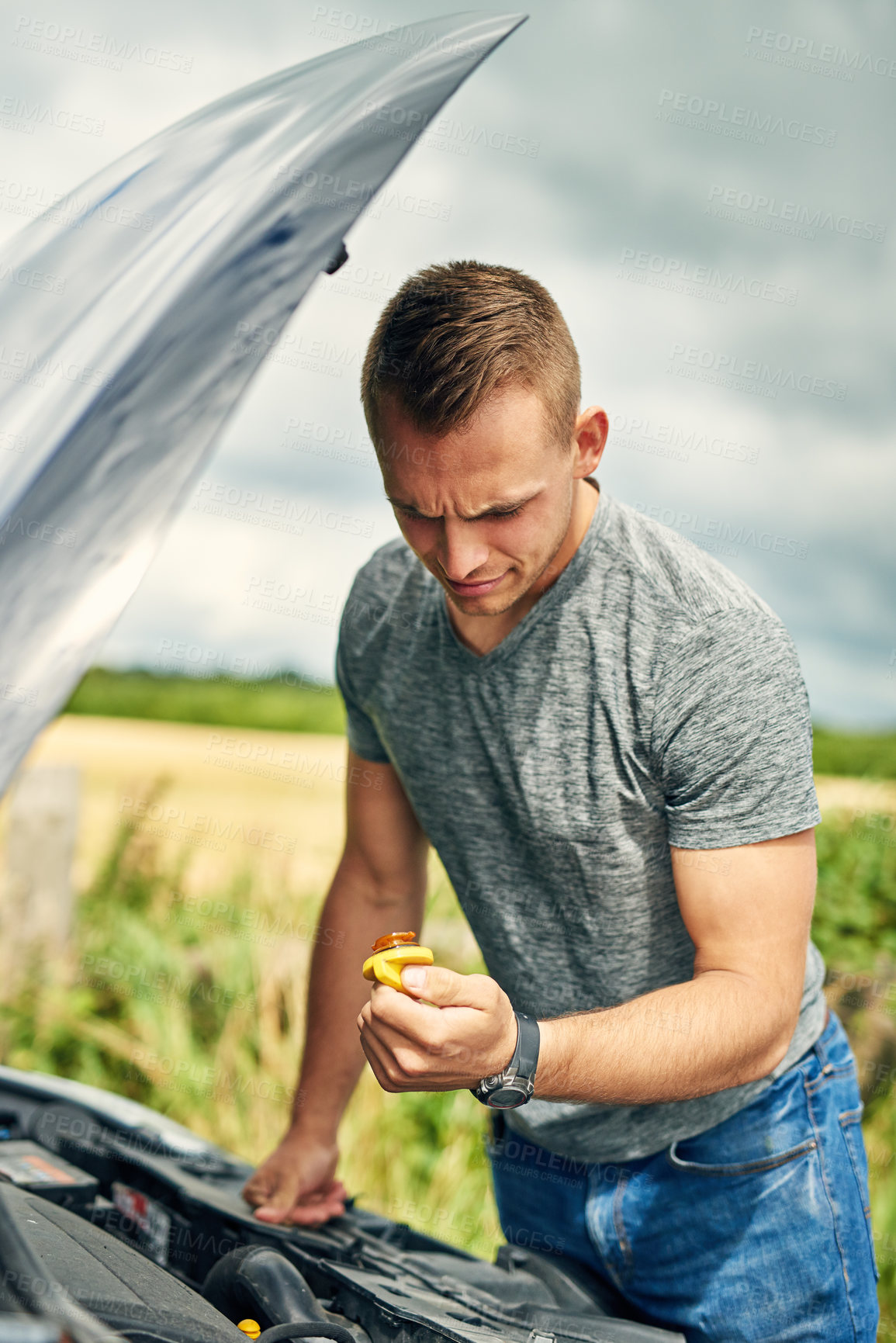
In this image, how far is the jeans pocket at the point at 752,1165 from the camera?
1733mm

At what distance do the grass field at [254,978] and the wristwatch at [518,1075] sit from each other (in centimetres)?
173

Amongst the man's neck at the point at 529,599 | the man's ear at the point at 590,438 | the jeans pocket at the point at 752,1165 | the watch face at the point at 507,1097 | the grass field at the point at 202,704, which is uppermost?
the man's ear at the point at 590,438

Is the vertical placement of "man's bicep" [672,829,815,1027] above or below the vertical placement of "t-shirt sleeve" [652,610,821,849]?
below

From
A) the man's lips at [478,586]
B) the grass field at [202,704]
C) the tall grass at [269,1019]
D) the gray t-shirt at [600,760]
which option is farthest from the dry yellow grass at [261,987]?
the grass field at [202,704]

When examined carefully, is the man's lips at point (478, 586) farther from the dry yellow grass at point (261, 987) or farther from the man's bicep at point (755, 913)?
the dry yellow grass at point (261, 987)

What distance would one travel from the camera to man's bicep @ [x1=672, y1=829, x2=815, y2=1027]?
1.53 m

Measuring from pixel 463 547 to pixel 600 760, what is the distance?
1.45 feet

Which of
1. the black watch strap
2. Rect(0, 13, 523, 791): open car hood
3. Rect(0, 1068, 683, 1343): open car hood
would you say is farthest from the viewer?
the black watch strap

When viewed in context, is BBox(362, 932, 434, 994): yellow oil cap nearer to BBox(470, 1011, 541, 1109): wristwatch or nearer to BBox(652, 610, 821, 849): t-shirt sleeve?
BBox(470, 1011, 541, 1109): wristwatch

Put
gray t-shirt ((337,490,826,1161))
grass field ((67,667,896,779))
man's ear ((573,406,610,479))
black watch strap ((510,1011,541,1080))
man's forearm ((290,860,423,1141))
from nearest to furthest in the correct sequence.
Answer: black watch strap ((510,1011,541,1080)) → gray t-shirt ((337,490,826,1161)) → man's ear ((573,406,610,479)) → man's forearm ((290,860,423,1141)) → grass field ((67,667,896,779))

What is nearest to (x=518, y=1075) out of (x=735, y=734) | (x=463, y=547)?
(x=735, y=734)

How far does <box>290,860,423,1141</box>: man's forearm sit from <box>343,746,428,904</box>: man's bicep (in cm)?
2

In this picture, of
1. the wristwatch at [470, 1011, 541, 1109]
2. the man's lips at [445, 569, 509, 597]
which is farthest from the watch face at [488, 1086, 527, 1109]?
the man's lips at [445, 569, 509, 597]

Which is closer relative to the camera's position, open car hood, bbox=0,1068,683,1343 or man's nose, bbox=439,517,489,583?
open car hood, bbox=0,1068,683,1343
